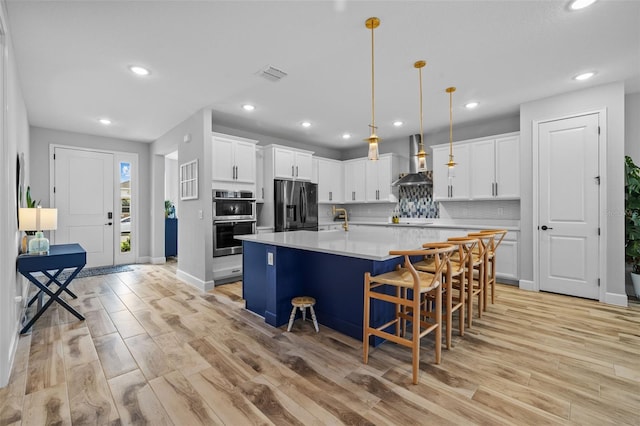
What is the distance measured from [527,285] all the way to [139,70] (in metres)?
5.46

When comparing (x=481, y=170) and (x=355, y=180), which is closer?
(x=481, y=170)

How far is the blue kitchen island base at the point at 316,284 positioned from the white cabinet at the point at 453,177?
287cm

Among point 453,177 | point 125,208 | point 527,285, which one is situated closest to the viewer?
point 527,285

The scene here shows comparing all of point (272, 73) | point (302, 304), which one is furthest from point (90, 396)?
point (272, 73)

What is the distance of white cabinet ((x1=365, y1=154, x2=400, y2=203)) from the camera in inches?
241

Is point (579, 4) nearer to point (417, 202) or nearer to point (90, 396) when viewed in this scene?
point (417, 202)

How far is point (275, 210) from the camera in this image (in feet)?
17.2

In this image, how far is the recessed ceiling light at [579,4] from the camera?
212 cm

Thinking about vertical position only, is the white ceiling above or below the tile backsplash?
above

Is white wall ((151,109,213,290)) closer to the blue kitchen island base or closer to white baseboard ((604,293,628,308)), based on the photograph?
the blue kitchen island base

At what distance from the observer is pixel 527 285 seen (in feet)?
13.5

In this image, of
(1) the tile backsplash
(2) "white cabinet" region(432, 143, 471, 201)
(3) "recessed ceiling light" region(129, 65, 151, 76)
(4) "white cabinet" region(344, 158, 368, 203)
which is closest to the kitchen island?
(3) "recessed ceiling light" region(129, 65, 151, 76)

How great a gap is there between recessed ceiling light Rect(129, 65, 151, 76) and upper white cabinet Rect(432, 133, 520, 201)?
3.89m

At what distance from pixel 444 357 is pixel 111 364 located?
2.52 meters
